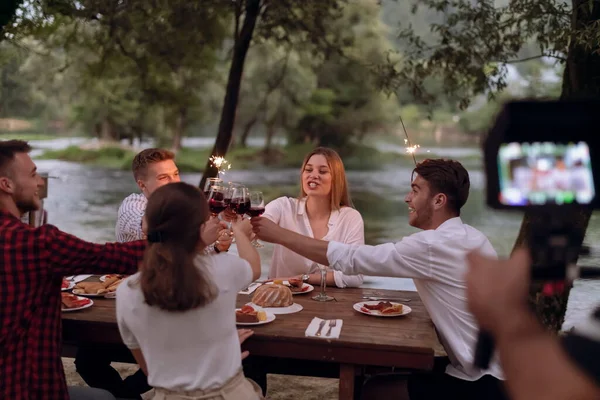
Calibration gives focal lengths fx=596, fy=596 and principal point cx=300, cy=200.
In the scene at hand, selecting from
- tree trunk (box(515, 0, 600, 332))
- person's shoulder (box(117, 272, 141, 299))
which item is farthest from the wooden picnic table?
tree trunk (box(515, 0, 600, 332))

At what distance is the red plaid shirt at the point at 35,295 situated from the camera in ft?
6.68

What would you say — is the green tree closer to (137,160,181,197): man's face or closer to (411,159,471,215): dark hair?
(411,159,471,215): dark hair

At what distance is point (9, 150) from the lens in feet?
7.24

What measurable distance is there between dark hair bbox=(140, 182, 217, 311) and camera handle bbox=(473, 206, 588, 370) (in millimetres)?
1224

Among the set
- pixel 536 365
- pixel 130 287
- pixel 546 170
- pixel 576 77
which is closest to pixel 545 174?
pixel 546 170

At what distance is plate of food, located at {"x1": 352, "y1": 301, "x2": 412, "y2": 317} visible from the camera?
2.58m

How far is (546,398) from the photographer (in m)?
0.81

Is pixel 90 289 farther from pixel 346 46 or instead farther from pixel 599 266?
pixel 346 46

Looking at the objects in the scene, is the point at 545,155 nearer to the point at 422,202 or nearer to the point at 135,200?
the point at 422,202

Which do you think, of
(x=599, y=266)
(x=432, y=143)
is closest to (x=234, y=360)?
(x=599, y=266)

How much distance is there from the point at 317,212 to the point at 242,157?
6345mm

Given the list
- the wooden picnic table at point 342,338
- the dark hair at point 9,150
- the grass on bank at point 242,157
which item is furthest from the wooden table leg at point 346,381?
the grass on bank at point 242,157

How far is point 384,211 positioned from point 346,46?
3156 mm

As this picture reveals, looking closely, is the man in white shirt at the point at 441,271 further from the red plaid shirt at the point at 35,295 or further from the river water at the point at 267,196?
the river water at the point at 267,196
